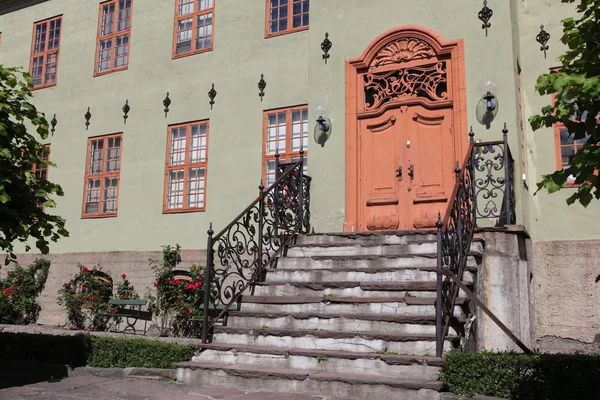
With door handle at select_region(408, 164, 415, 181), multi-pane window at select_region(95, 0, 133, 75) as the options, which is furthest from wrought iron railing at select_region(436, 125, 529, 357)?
multi-pane window at select_region(95, 0, 133, 75)

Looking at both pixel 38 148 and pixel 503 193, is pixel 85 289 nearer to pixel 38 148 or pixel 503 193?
pixel 38 148

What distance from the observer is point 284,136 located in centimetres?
1112

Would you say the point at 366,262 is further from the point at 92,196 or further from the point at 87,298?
the point at 92,196

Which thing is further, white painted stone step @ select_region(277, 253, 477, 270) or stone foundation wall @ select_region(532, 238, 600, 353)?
stone foundation wall @ select_region(532, 238, 600, 353)

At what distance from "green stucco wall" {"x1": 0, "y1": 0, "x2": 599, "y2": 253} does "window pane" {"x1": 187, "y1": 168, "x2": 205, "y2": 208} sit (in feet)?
0.88

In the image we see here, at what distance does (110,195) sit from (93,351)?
5258mm

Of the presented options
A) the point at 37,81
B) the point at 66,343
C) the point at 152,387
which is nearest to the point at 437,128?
the point at 152,387

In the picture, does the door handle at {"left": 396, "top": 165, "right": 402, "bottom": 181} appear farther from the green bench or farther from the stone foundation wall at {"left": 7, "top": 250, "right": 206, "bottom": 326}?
the green bench

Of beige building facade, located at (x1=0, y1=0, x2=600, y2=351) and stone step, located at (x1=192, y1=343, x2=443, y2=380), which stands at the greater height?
beige building facade, located at (x1=0, y1=0, x2=600, y2=351)

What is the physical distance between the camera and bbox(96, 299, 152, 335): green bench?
1130 cm

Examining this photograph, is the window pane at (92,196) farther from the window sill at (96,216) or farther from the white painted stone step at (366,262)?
the white painted stone step at (366,262)

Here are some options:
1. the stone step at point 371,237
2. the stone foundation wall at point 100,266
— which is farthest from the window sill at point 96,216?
the stone step at point 371,237

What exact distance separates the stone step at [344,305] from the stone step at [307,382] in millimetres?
1037

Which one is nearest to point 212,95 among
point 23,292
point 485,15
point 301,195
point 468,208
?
point 301,195
